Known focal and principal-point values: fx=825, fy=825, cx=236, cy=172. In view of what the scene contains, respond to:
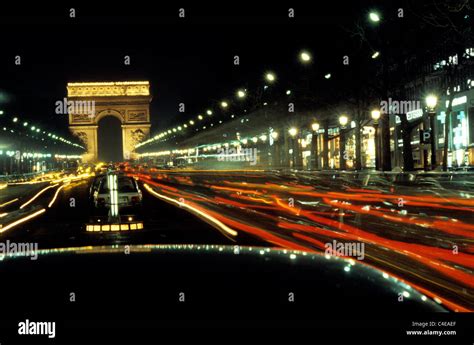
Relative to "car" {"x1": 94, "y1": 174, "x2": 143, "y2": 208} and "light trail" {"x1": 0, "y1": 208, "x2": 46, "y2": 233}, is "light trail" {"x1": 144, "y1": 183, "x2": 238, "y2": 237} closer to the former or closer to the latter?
"car" {"x1": 94, "y1": 174, "x2": 143, "y2": 208}

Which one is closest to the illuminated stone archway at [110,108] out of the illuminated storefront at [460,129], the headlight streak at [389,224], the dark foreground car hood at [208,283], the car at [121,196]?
the illuminated storefront at [460,129]

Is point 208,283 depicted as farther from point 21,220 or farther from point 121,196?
point 121,196

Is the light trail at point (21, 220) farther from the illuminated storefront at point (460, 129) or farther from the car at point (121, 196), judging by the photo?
the illuminated storefront at point (460, 129)

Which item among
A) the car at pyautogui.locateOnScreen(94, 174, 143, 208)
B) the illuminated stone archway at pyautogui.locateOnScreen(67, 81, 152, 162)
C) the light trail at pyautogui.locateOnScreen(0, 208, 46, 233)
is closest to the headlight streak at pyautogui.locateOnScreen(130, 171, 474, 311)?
the car at pyautogui.locateOnScreen(94, 174, 143, 208)

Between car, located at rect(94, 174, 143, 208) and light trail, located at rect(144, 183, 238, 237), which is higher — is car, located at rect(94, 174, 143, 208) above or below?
above

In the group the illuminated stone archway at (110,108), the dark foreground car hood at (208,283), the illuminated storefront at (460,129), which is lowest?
the dark foreground car hood at (208,283)

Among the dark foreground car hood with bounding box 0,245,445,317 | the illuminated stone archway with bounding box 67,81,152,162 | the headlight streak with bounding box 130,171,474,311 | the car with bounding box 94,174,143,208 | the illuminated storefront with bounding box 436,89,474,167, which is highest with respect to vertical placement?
the illuminated stone archway with bounding box 67,81,152,162

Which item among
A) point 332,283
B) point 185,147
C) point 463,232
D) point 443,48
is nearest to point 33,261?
point 332,283
